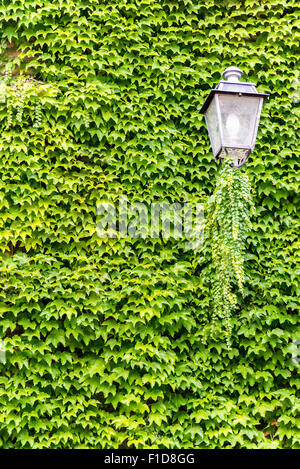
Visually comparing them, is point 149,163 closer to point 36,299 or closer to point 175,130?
point 175,130

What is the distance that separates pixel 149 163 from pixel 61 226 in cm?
100

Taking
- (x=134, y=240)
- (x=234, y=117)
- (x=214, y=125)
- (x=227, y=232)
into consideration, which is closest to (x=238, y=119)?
(x=234, y=117)

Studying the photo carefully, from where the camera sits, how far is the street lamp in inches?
141

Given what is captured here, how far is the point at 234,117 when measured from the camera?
11.8 feet

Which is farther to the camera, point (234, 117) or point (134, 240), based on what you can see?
point (134, 240)

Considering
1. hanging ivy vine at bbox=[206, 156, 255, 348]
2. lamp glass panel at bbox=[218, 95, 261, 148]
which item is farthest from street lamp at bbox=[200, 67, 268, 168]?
hanging ivy vine at bbox=[206, 156, 255, 348]

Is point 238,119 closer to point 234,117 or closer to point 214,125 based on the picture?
point 234,117

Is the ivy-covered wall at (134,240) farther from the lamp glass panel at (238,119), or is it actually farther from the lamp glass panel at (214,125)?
the lamp glass panel at (238,119)

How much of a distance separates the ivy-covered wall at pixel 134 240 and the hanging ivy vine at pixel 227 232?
29 cm

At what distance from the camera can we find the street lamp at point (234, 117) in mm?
3574

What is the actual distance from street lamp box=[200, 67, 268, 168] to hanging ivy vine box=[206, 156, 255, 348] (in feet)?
0.94

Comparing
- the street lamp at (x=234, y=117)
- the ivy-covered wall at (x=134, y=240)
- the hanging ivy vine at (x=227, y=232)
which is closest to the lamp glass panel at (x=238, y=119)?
the street lamp at (x=234, y=117)

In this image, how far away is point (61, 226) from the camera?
15.3 ft

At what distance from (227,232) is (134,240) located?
0.95 m
